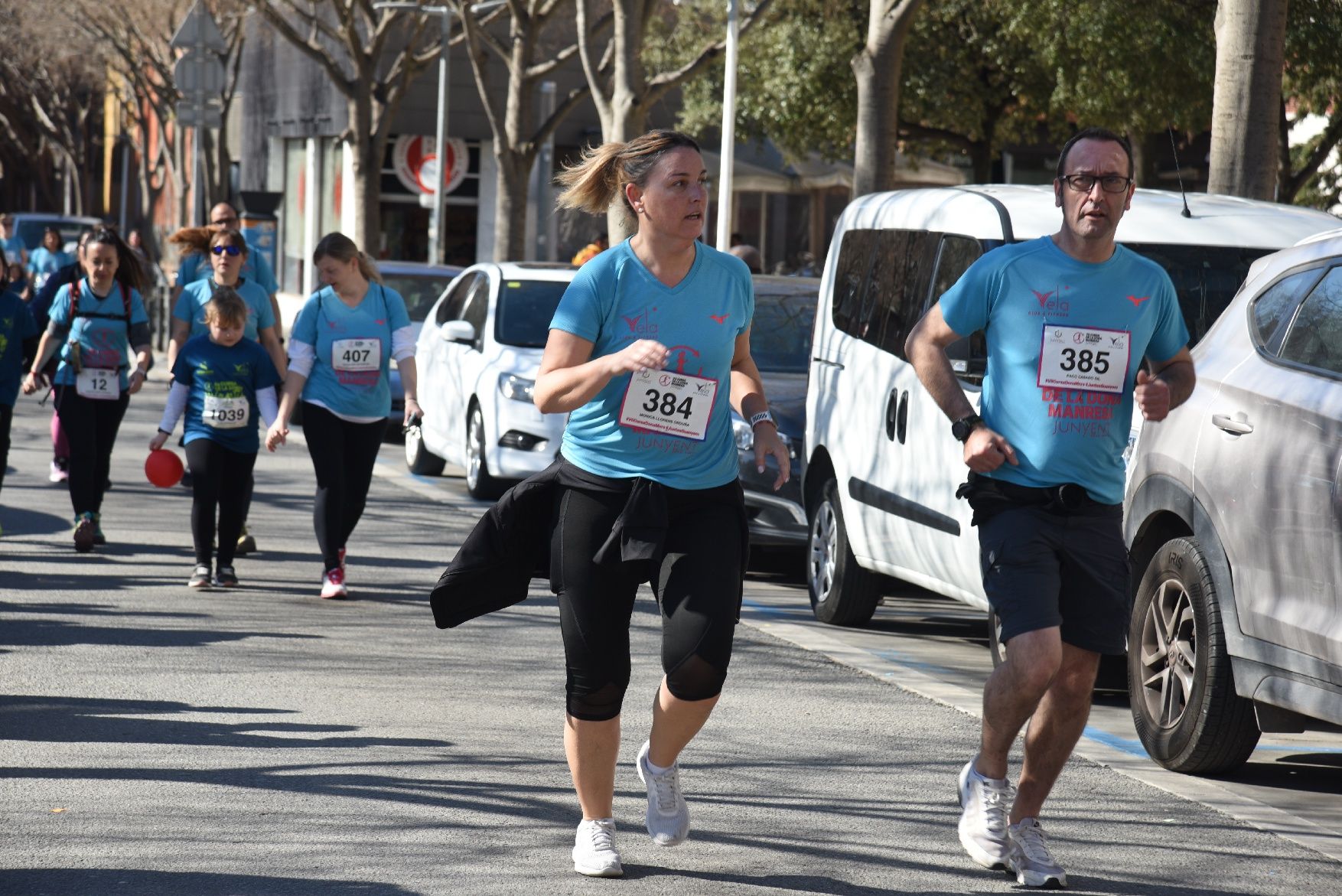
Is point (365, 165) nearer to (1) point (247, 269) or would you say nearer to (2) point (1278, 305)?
(1) point (247, 269)

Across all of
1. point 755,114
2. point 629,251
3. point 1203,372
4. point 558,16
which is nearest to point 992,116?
point 755,114

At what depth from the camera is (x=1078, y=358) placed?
5148 mm

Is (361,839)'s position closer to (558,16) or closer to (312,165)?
(558,16)

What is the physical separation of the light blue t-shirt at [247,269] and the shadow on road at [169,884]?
22.0 ft

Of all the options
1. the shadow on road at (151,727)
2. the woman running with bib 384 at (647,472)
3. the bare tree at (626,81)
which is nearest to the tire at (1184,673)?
the woman running with bib 384 at (647,472)

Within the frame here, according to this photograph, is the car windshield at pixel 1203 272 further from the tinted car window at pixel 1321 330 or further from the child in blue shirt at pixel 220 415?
the child in blue shirt at pixel 220 415

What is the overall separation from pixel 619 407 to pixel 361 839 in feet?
4.56

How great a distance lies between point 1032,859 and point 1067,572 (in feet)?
2.42

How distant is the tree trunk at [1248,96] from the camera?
11.0 meters

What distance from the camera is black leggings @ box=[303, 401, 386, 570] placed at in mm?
9633

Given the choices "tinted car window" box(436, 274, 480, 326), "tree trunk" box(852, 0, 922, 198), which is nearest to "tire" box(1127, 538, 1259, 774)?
"tinted car window" box(436, 274, 480, 326)

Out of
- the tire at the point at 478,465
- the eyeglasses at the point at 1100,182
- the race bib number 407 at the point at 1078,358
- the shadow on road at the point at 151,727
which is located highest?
the eyeglasses at the point at 1100,182

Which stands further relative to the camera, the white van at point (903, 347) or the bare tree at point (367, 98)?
the bare tree at point (367, 98)

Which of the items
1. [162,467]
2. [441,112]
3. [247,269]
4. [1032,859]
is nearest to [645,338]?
[1032,859]
